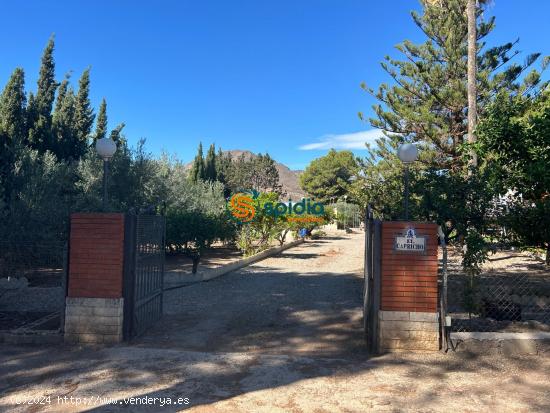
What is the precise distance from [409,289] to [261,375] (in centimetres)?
232

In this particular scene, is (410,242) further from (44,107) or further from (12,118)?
(44,107)

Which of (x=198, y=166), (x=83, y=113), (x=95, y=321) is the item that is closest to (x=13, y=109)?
(x=83, y=113)

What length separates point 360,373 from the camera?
16.9ft

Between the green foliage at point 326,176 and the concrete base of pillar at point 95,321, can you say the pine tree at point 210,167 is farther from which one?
the concrete base of pillar at point 95,321

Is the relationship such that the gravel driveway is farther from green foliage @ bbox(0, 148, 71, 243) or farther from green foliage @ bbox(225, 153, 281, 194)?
green foliage @ bbox(225, 153, 281, 194)

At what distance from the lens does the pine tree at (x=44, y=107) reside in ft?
61.0

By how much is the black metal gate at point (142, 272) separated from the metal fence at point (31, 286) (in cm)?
94

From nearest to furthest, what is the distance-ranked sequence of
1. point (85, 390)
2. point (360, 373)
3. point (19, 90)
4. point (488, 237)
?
point (85, 390) < point (360, 373) < point (488, 237) < point (19, 90)

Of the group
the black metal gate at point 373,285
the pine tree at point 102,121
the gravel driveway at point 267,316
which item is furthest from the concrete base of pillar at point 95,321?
the pine tree at point 102,121

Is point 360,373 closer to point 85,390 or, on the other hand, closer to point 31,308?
point 85,390

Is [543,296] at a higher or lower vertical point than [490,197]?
lower

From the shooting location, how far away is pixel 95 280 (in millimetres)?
6258

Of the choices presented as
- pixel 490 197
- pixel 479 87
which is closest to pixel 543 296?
pixel 490 197

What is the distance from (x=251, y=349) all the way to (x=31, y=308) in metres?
5.09
